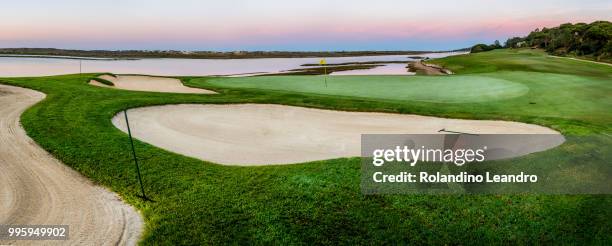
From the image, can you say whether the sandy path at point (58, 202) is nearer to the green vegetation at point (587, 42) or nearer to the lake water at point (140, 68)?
the lake water at point (140, 68)

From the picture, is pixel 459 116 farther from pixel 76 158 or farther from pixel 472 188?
pixel 76 158

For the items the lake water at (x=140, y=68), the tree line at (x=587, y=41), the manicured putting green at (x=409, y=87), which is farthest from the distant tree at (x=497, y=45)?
the manicured putting green at (x=409, y=87)

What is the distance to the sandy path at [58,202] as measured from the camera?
7.14 m

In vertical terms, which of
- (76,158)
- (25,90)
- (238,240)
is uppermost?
(25,90)

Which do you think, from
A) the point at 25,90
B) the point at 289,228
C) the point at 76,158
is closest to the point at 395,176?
the point at 289,228

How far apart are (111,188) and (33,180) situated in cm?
199

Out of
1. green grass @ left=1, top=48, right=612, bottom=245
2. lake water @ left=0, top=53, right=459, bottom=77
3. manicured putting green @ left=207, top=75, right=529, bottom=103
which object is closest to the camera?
green grass @ left=1, top=48, right=612, bottom=245

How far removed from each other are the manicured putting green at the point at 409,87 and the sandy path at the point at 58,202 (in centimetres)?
1676

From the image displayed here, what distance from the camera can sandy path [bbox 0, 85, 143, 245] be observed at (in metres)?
7.14

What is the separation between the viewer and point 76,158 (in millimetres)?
10609

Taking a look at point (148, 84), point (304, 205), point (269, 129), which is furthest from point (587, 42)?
point (304, 205)

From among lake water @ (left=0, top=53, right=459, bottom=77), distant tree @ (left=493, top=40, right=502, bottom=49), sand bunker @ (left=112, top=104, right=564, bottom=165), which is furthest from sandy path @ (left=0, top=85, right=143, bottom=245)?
distant tree @ (left=493, top=40, right=502, bottom=49)

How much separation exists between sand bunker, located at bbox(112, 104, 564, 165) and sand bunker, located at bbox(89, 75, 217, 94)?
30.5ft

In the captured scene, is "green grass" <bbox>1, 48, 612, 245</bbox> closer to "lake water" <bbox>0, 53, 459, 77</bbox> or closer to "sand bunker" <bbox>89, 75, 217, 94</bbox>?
"sand bunker" <bbox>89, 75, 217, 94</bbox>
